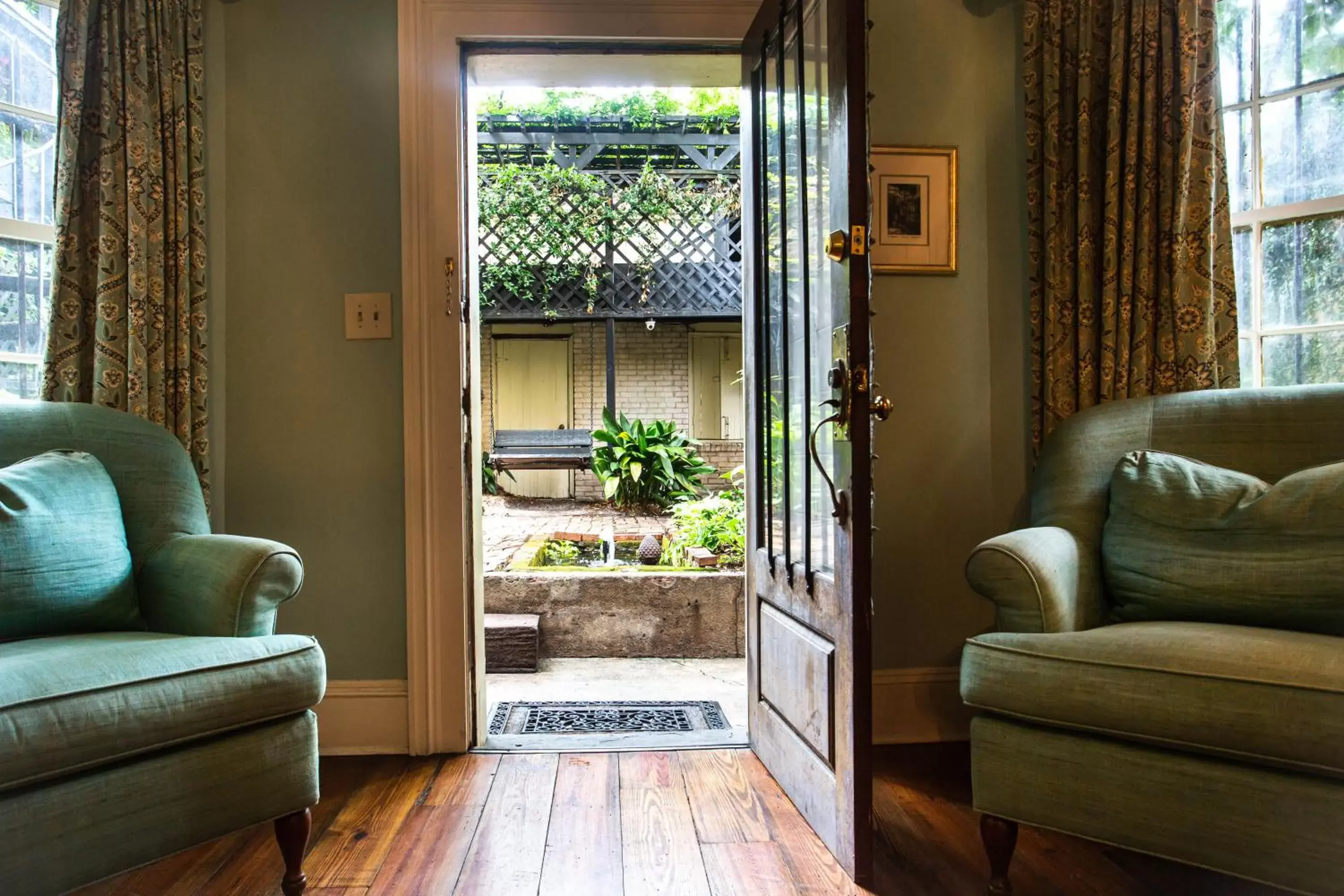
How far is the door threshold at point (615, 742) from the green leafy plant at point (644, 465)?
4.63 metres

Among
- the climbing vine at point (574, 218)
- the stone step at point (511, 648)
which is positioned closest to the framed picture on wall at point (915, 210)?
the stone step at point (511, 648)

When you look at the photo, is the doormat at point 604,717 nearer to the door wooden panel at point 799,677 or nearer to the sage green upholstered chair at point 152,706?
the door wooden panel at point 799,677

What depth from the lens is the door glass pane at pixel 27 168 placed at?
191cm

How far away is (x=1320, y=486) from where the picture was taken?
4.49ft

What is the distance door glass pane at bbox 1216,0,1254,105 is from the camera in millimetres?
2016

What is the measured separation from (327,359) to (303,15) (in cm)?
95

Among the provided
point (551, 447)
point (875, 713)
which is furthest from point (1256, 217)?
point (551, 447)

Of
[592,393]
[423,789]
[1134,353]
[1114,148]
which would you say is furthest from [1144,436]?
[592,393]

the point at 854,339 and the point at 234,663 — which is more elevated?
the point at 854,339

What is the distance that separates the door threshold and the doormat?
6cm

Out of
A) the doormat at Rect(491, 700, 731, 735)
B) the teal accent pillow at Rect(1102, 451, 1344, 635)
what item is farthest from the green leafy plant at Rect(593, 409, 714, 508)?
the teal accent pillow at Rect(1102, 451, 1344, 635)

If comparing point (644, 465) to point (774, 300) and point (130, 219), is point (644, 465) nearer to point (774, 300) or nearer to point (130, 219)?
point (774, 300)

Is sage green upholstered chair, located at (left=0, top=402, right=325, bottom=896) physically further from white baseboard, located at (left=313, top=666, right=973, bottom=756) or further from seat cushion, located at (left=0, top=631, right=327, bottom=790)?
white baseboard, located at (left=313, top=666, right=973, bottom=756)

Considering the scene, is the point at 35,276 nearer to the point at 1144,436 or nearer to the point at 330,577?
the point at 330,577
